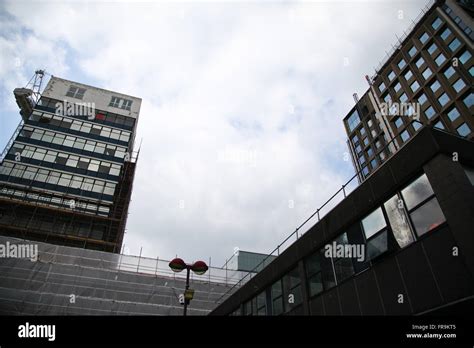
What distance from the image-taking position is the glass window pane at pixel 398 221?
8.47 m

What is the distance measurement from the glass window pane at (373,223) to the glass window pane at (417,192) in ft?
3.45

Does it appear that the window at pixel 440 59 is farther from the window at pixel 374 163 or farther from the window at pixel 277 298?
the window at pixel 277 298

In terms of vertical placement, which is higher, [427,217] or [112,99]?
[112,99]

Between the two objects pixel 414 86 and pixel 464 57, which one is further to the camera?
pixel 414 86

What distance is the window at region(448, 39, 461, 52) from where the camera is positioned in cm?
3655

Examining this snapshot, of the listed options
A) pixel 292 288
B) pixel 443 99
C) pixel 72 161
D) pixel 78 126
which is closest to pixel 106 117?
pixel 78 126

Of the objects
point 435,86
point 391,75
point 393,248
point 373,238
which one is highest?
point 391,75

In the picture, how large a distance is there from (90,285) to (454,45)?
157ft

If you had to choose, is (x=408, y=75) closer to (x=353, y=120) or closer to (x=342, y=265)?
(x=353, y=120)

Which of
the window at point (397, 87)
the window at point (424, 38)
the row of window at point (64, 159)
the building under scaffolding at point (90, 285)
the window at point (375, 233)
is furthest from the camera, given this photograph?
the window at point (397, 87)

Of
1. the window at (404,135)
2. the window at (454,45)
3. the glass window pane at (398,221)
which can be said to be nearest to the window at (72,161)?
the glass window pane at (398,221)

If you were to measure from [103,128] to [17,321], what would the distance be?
47123mm

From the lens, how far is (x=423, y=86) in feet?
129

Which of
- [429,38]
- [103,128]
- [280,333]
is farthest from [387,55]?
[280,333]
